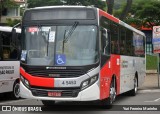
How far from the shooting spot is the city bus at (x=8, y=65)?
15141mm

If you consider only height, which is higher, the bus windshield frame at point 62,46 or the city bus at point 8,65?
the bus windshield frame at point 62,46

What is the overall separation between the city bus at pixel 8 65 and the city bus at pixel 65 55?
11.4 feet

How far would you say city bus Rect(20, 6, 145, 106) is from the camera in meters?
11.2

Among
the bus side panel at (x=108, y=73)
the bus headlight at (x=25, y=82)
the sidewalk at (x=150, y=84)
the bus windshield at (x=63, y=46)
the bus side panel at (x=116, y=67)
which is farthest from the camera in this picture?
the sidewalk at (x=150, y=84)

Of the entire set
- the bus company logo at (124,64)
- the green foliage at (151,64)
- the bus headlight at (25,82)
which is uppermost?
the bus headlight at (25,82)

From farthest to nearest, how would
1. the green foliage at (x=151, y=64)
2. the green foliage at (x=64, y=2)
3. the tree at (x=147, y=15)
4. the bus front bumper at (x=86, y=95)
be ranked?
the tree at (x=147, y=15) → the green foliage at (x=151, y=64) → the green foliage at (x=64, y=2) → the bus front bumper at (x=86, y=95)

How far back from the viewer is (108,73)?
12539 millimetres

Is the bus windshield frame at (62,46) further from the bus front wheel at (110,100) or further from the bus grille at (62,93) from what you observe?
the bus front wheel at (110,100)

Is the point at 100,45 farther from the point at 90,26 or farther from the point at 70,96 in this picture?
the point at 70,96

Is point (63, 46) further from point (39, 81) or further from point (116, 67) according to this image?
point (116, 67)

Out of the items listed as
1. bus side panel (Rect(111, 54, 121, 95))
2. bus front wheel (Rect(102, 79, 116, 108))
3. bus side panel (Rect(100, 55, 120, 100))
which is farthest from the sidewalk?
bus front wheel (Rect(102, 79, 116, 108))

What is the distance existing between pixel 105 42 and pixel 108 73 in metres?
1.01

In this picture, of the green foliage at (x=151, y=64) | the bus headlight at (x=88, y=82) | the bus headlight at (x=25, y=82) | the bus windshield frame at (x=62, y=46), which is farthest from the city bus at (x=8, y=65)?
the green foliage at (x=151, y=64)

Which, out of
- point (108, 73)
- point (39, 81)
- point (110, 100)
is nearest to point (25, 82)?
point (39, 81)
